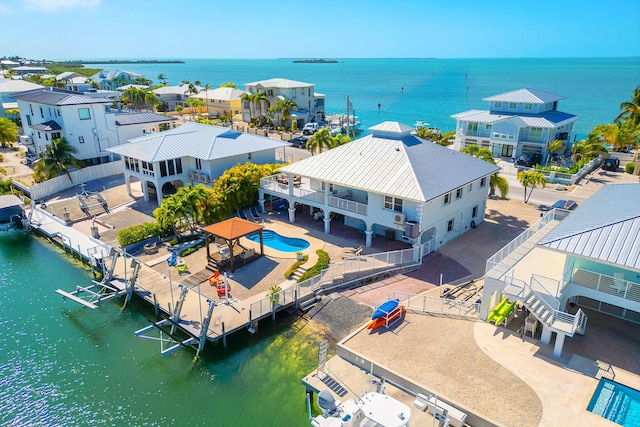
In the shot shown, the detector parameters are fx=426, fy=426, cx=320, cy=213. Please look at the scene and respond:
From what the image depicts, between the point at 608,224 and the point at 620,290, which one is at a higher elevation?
the point at 608,224

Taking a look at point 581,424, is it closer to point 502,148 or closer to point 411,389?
point 411,389

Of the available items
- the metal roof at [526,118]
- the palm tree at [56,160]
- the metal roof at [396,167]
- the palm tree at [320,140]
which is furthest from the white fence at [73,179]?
the metal roof at [526,118]

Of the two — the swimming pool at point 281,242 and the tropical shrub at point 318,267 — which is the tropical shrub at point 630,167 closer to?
the swimming pool at point 281,242

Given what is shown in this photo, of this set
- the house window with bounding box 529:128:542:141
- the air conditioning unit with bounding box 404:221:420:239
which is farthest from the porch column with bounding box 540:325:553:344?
the house window with bounding box 529:128:542:141

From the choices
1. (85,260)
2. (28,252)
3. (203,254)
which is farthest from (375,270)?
(28,252)

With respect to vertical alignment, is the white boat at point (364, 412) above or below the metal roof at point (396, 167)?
below

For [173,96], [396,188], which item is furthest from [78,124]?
[173,96]

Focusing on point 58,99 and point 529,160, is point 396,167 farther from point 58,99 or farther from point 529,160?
point 58,99
